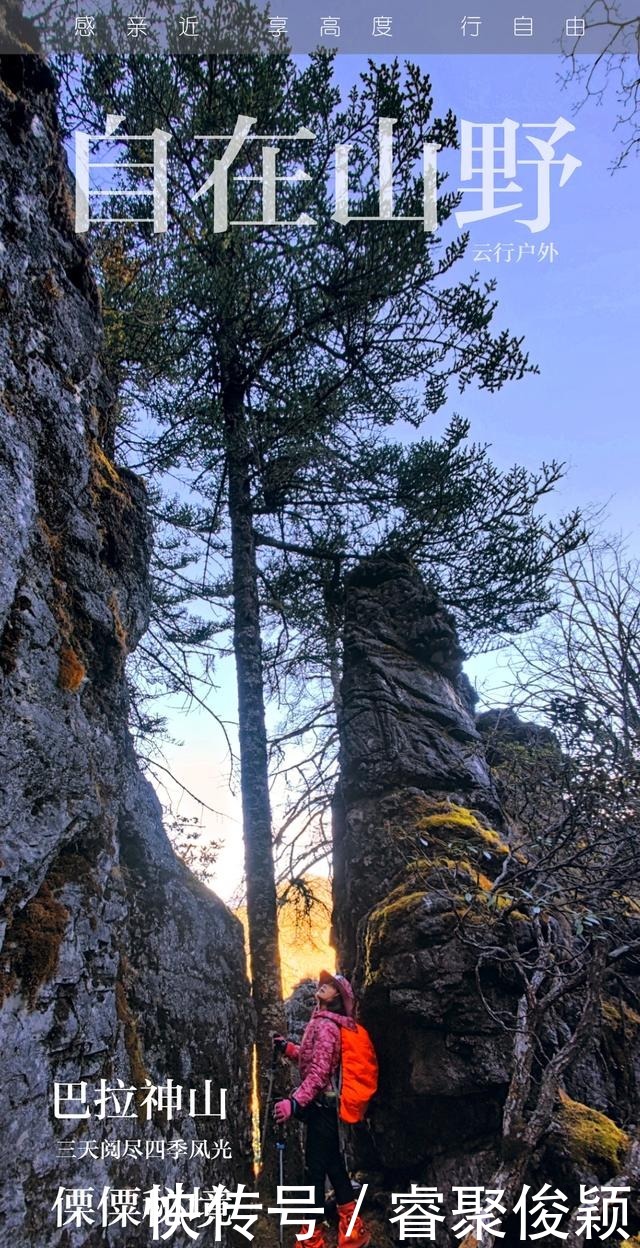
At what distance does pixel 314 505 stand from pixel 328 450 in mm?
1174

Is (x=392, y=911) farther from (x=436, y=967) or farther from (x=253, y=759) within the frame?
(x=253, y=759)

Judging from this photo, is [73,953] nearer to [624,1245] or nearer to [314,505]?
[624,1245]

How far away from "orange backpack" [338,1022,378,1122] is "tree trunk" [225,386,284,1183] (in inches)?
36.9

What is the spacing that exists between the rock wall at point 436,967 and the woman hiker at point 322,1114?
0.45m

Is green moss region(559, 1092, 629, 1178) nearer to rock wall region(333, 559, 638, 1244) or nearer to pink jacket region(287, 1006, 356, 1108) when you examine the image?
rock wall region(333, 559, 638, 1244)

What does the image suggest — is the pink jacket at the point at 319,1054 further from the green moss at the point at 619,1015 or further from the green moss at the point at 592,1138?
the green moss at the point at 619,1015

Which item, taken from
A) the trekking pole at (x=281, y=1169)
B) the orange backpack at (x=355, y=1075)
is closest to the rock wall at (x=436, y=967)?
the orange backpack at (x=355, y=1075)

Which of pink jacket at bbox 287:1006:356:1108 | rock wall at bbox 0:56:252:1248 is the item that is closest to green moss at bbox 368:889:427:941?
pink jacket at bbox 287:1006:356:1108

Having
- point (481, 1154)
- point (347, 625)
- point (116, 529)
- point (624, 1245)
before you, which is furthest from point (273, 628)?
point (624, 1245)

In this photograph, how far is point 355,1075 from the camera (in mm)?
5219

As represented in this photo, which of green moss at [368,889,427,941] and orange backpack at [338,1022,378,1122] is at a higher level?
green moss at [368,889,427,941]

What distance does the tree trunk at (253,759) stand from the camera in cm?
648

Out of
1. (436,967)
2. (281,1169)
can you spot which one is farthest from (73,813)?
(281,1169)

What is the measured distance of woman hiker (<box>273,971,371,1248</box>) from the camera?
4.80 meters
